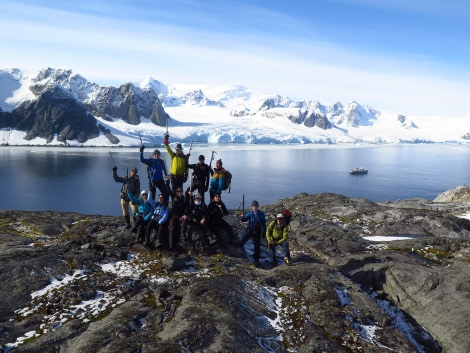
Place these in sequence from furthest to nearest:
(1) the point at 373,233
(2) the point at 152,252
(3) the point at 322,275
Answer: (1) the point at 373,233 → (2) the point at 152,252 → (3) the point at 322,275

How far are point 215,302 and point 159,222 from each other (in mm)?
5717

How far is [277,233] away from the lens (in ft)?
53.7

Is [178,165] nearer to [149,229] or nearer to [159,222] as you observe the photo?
[159,222]

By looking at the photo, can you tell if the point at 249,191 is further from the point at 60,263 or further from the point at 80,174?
the point at 60,263

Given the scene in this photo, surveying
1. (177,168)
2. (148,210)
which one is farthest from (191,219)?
(177,168)

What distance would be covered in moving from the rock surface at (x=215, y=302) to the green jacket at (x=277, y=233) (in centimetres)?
143

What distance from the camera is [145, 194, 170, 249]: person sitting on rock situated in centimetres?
1564

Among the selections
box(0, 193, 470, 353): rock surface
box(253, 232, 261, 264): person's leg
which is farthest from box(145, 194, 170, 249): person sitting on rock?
box(253, 232, 261, 264): person's leg

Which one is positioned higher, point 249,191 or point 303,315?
point 303,315

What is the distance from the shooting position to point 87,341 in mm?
9094

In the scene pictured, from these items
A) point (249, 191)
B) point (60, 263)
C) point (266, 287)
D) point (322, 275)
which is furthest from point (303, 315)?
point (249, 191)

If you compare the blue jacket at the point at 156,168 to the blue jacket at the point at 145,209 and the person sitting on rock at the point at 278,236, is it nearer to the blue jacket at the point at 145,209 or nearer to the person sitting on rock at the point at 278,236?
the blue jacket at the point at 145,209

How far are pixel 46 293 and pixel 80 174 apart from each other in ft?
331

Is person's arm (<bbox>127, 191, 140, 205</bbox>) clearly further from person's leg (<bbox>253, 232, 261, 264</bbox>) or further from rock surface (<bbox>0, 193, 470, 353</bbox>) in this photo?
person's leg (<bbox>253, 232, 261, 264</bbox>)
